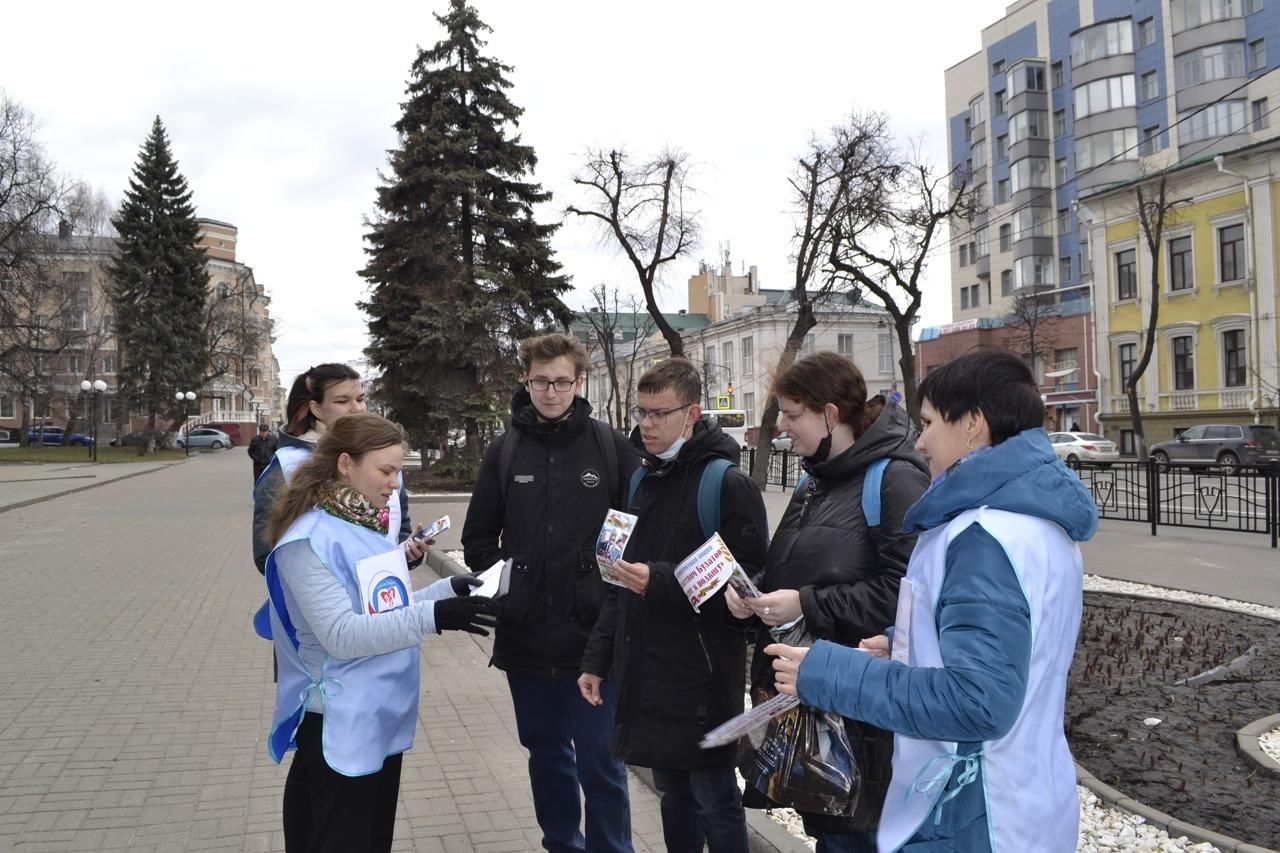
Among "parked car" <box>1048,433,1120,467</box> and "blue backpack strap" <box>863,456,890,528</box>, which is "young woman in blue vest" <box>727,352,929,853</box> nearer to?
"blue backpack strap" <box>863,456,890,528</box>

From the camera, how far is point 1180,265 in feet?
125

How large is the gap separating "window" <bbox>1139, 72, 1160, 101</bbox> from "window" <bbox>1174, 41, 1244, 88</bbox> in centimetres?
120

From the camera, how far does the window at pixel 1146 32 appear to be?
167 feet

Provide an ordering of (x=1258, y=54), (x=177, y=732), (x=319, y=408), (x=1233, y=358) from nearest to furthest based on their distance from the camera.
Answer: (x=319, y=408) < (x=177, y=732) < (x=1233, y=358) < (x=1258, y=54)

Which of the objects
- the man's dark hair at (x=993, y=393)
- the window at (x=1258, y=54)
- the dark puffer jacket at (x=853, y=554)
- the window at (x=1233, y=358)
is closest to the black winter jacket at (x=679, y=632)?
the dark puffer jacket at (x=853, y=554)

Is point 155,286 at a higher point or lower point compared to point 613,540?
higher

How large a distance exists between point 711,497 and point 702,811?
1.03 m

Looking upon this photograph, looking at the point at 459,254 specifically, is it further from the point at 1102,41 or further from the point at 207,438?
the point at 207,438

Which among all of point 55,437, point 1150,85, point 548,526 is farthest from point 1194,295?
point 55,437

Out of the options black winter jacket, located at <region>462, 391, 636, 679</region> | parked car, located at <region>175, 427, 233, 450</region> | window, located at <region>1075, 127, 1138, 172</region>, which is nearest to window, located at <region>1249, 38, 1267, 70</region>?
window, located at <region>1075, 127, 1138, 172</region>

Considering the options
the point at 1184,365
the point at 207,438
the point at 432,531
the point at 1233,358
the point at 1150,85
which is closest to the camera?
the point at 432,531

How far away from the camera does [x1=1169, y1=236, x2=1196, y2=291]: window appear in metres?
37.7

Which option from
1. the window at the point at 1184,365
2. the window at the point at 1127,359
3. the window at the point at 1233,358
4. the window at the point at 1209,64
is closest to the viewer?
the window at the point at 1233,358

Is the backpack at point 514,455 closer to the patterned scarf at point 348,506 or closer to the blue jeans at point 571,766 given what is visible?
the blue jeans at point 571,766
